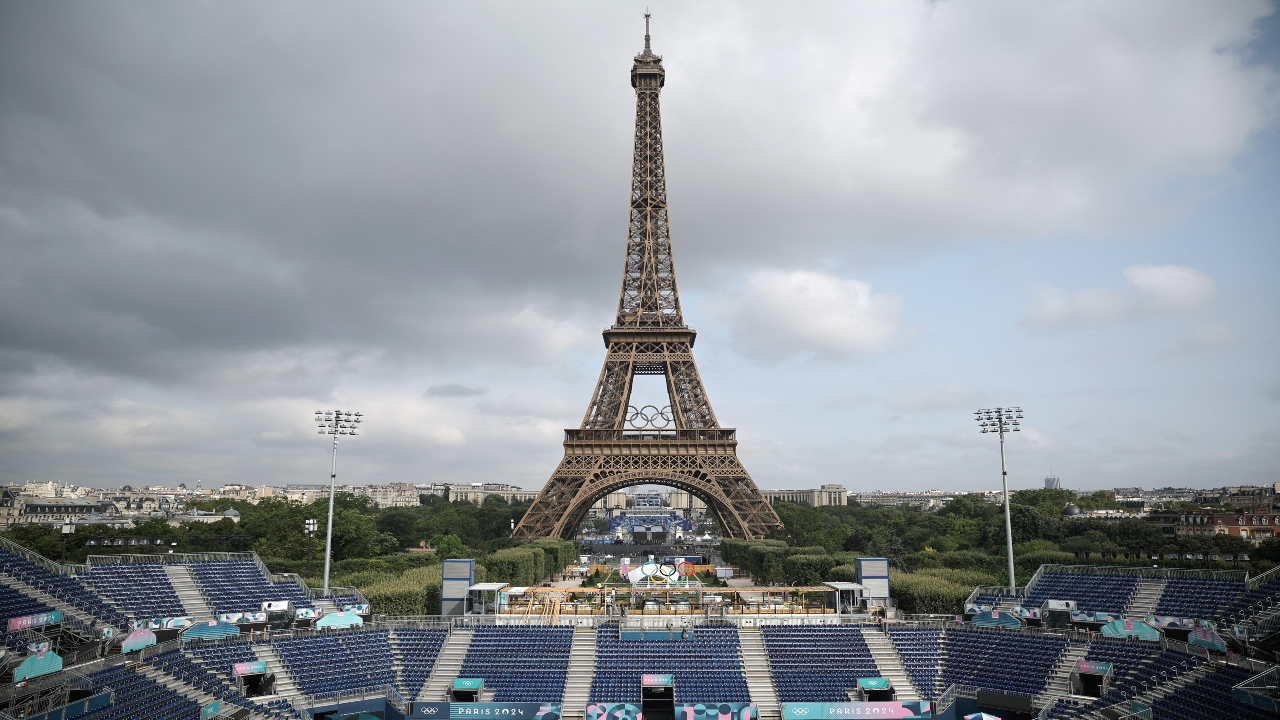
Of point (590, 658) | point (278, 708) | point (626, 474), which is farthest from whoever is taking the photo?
point (626, 474)

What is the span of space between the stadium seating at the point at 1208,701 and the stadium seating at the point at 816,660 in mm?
11831

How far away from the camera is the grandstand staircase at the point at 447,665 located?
3522 centimetres

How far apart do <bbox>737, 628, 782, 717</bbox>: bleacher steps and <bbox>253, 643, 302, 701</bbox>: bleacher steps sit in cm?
2159

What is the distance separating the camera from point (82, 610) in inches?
1347

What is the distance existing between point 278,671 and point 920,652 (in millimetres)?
32531

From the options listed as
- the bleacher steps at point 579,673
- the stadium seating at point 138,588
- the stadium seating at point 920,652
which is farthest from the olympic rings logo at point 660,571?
the stadium seating at point 138,588

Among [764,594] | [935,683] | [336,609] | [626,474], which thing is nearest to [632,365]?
[626,474]

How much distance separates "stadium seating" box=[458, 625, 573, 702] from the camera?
34781 mm

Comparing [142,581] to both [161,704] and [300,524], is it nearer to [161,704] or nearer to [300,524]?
[161,704]

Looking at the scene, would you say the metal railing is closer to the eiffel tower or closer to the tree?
the eiffel tower

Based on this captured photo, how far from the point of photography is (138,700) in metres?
27.5

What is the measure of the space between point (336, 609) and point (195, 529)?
4725 cm

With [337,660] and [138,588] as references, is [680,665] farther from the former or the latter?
[138,588]

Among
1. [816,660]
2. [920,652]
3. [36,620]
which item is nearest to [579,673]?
[816,660]
